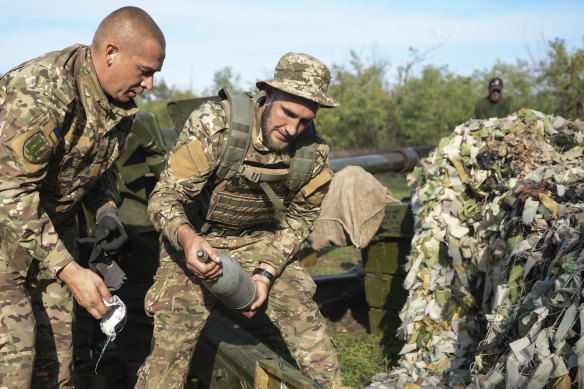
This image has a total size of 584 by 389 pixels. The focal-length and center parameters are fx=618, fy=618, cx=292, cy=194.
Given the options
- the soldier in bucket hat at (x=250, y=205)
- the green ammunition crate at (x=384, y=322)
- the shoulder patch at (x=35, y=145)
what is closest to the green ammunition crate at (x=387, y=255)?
the green ammunition crate at (x=384, y=322)

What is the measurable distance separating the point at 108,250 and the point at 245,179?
2.67ft

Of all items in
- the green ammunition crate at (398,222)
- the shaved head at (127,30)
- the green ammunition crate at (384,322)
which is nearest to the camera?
the shaved head at (127,30)

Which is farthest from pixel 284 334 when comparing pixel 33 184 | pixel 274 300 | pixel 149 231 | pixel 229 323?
pixel 149 231

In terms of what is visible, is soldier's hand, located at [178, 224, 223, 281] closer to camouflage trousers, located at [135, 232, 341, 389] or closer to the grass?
camouflage trousers, located at [135, 232, 341, 389]

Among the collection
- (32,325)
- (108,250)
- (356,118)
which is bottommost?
(356,118)

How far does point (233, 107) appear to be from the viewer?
128 inches

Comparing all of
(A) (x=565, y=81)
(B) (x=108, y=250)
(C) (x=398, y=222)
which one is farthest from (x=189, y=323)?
(A) (x=565, y=81)

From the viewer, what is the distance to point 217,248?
3.58 meters

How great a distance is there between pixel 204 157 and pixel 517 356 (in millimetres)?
1727

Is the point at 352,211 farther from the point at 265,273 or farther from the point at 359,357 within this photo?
the point at 265,273

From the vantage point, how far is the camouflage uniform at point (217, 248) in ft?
10.4

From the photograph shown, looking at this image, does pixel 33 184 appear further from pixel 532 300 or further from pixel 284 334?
pixel 532 300

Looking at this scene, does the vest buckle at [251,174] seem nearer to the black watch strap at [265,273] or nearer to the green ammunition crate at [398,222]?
the black watch strap at [265,273]

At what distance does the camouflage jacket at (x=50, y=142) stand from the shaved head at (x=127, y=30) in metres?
0.19
